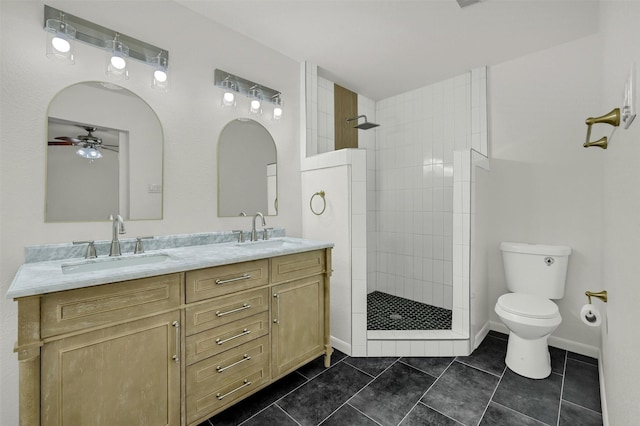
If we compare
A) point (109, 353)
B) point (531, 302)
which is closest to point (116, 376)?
point (109, 353)

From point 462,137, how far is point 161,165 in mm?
A: 2703

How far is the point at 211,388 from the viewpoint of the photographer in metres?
1.41

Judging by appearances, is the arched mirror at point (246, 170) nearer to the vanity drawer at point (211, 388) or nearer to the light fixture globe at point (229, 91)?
the light fixture globe at point (229, 91)

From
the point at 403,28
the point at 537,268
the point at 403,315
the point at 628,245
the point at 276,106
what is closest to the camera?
the point at 628,245

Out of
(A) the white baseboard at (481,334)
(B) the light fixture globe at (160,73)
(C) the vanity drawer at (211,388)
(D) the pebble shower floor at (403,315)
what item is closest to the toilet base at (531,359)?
(A) the white baseboard at (481,334)

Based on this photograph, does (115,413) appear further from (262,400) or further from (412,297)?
(412,297)

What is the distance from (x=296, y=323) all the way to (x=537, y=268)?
192 cm

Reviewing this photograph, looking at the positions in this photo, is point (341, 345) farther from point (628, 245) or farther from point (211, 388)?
point (628, 245)

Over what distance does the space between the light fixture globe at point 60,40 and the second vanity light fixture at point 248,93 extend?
788 mm

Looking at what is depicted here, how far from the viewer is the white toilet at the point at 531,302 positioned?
186cm

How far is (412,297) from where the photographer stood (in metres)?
3.22

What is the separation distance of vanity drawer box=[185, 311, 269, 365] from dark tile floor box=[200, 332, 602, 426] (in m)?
0.43

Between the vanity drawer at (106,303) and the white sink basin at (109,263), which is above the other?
the white sink basin at (109,263)

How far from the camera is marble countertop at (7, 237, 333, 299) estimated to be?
98 cm
